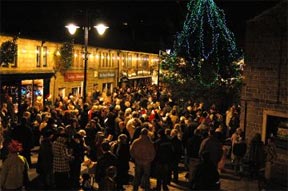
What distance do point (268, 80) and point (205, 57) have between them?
16.7 feet

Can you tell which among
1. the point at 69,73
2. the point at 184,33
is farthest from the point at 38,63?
the point at 184,33

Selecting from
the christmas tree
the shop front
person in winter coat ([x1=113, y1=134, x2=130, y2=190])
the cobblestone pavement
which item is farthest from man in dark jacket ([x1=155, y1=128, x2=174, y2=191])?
the shop front

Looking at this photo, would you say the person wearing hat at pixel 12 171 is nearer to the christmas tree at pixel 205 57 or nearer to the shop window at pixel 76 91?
the christmas tree at pixel 205 57

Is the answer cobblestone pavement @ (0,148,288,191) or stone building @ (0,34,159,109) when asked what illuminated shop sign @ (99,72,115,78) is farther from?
cobblestone pavement @ (0,148,288,191)

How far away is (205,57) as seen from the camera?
19422 millimetres

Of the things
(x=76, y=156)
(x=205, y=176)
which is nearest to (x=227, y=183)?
(x=205, y=176)

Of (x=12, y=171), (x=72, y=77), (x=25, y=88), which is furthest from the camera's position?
(x=72, y=77)

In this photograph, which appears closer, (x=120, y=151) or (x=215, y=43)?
(x=120, y=151)

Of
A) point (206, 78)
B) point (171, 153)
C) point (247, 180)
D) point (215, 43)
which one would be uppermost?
point (215, 43)

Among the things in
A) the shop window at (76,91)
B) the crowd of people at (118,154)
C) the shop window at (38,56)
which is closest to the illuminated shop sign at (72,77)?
the shop window at (76,91)

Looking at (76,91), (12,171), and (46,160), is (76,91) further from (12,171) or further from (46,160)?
(12,171)

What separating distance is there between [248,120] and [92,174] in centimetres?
639

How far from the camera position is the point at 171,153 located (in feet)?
39.9

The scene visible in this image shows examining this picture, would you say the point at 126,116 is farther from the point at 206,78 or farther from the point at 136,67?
the point at 136,67
